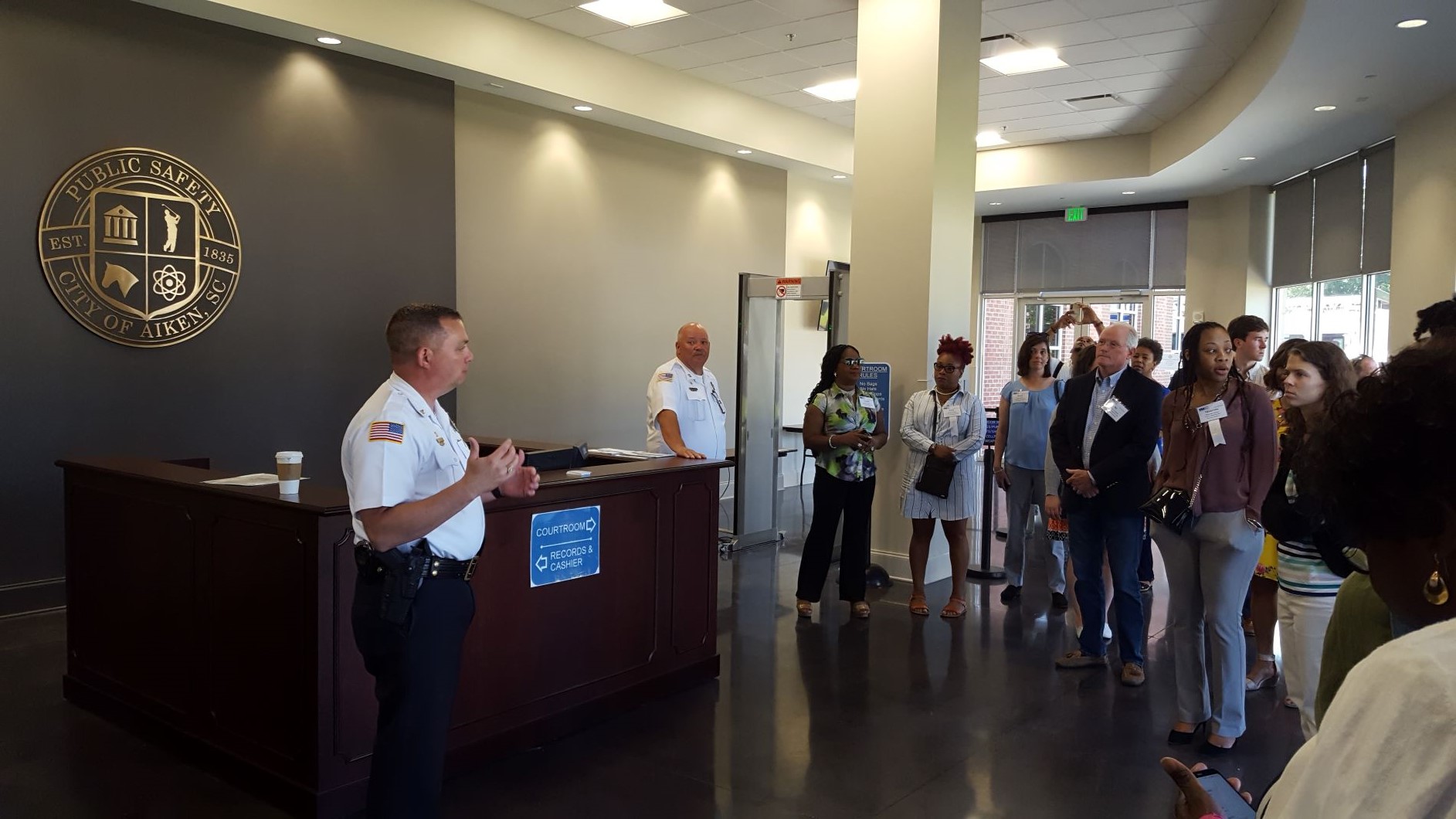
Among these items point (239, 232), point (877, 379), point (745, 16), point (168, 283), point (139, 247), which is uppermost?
point (745, 16)

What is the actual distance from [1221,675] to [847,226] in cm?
870

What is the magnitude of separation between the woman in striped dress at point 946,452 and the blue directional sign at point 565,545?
243 cm

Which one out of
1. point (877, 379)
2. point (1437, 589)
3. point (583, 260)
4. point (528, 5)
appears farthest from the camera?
point (583, 260)

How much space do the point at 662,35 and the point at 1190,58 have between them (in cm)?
437

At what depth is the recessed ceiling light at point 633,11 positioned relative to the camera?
6.89 m

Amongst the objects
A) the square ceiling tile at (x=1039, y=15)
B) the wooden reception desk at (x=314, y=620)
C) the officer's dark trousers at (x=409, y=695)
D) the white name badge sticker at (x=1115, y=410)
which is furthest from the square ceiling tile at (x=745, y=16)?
the officer's dark trousers at (x=409, y=695)

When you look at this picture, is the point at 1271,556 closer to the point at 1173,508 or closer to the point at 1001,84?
the point at 1173,508

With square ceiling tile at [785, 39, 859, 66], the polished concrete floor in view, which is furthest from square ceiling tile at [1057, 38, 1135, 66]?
the polished concrete floor

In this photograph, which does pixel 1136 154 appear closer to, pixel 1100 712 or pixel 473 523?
pixel 1100 712

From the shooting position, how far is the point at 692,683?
14.5 ft

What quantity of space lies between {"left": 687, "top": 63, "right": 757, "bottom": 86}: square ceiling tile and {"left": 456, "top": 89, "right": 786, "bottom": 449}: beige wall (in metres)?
0.76

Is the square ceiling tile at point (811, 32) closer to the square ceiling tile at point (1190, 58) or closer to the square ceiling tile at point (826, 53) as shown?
the square ceiling tile at point (826, 53)

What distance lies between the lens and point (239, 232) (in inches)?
237

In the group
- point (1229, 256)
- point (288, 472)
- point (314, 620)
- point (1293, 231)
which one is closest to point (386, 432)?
point (314, 620)
